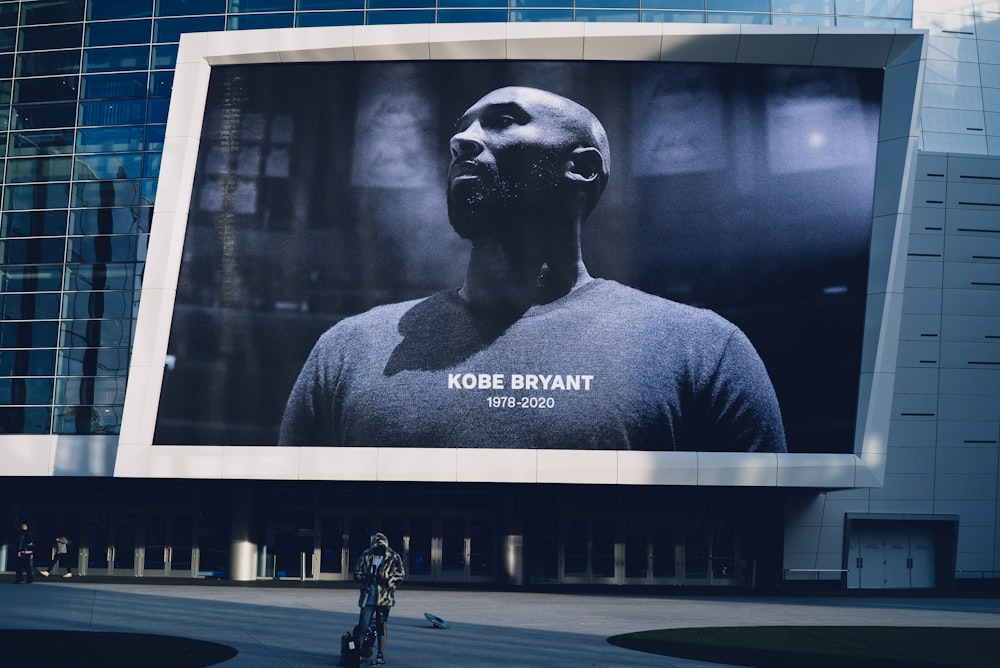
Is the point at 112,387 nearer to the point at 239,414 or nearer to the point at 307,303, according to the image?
the point at 239,414

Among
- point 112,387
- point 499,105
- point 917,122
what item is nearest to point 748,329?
point 917,122

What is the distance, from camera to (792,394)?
102 ft

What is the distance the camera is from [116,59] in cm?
3350

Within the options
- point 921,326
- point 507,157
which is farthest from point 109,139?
point 921,326

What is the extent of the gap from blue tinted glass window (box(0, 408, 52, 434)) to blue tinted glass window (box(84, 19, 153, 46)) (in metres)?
11.4

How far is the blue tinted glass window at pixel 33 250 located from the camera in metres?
33.2

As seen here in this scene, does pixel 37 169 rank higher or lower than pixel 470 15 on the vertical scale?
lower

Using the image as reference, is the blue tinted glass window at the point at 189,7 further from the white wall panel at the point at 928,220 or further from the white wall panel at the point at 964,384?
the white wall panel at the point at 964,384

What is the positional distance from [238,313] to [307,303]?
201 cm

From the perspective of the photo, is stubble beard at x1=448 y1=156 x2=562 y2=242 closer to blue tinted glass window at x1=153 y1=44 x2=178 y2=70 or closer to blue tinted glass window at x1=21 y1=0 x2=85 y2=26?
blue tinted glass window at x1=153 y1=44 x2=178 y2=70

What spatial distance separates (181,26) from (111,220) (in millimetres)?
6286

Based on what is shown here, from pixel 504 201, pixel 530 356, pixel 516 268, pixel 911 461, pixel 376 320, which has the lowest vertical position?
pixel 911 461

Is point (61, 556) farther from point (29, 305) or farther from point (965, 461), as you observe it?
point (965, 461)

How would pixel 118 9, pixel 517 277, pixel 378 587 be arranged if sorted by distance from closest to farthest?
pixel 378 587, pixel 517 277, pixel 118 9
